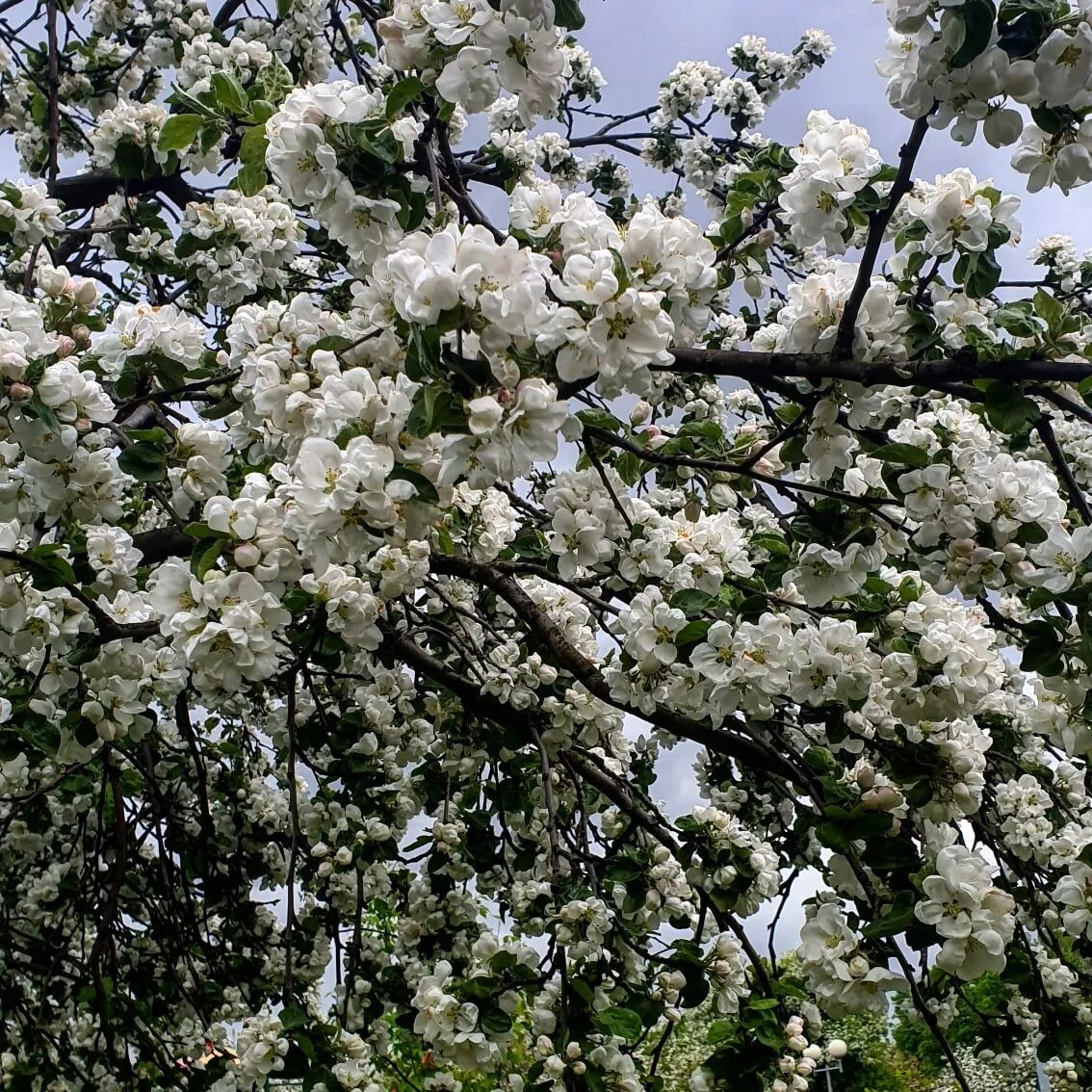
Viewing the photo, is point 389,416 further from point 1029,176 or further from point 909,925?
point 909,925

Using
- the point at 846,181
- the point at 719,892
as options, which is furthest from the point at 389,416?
the point at 719,892

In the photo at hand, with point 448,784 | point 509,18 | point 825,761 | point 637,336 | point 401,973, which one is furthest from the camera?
point 448,784

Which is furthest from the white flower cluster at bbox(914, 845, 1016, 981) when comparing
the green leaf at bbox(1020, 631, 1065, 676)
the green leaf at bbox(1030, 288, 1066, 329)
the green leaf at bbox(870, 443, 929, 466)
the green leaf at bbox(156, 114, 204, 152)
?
the green leaf at bbox(156, 114, 204, 152)

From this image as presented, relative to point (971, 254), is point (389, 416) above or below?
below

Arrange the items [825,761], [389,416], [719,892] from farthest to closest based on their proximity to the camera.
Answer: [719,892], [825,761], [389,416]

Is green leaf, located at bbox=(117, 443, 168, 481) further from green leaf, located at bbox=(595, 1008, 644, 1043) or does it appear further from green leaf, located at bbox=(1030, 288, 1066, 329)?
green leaf, located at bbox=(1030, 288, 1066, 329)

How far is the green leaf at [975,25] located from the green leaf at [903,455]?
0.68 meters

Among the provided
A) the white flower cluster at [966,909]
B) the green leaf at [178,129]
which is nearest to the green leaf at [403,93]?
the green leaf at [178,129]

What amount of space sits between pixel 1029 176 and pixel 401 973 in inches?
105

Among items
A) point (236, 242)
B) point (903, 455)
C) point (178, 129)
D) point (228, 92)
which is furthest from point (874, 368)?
point (236, 242)

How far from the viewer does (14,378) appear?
1740mm

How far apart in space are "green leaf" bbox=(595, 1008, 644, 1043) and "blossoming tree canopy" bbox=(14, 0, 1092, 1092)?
0.6 inches

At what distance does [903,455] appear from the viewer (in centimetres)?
185

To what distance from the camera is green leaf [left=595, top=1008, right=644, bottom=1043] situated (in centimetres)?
215
